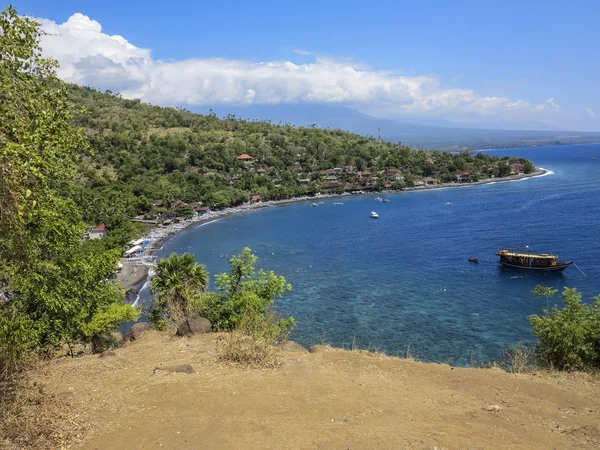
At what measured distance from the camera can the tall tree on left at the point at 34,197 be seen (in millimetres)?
5141

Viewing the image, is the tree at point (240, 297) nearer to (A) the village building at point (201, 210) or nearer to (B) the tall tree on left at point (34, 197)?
(B) the tall tree on left at point (34, 197)

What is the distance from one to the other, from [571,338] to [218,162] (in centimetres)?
9094

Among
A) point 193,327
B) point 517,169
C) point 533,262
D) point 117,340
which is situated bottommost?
point 533,262

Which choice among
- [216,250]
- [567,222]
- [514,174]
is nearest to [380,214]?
[567,222]

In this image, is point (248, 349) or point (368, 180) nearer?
point (248, 349)

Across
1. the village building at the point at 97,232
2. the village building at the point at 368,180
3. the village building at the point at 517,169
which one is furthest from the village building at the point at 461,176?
the village building at the point at 97,232

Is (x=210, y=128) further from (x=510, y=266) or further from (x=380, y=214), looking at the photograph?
(x=510, y=266)

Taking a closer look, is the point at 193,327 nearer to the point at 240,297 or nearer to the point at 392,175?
the point at 240,297

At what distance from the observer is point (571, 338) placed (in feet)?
36.5

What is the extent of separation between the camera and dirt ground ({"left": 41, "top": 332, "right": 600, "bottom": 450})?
6.39 metres

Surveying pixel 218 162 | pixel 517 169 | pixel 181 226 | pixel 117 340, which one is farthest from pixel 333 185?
pixel 117 340

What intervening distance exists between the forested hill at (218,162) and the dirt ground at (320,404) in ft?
172

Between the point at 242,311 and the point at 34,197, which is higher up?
the point at 34,197

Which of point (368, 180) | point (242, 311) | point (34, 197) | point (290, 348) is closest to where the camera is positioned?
point (34, 197)
